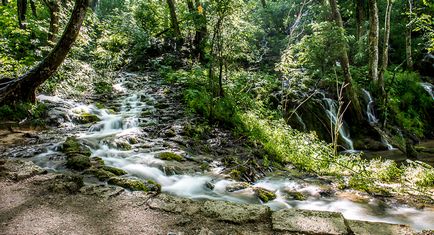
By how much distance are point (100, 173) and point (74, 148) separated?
55.4 inches

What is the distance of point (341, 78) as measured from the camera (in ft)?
39.5

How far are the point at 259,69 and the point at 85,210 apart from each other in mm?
12597

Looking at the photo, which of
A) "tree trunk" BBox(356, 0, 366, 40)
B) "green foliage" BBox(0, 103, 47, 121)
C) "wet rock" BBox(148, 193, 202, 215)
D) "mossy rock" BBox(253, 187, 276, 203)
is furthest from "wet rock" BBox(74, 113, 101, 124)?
"tree trunk" BBox(356, 0, 366, 40)

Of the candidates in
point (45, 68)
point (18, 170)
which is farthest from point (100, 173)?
point (45, 68)

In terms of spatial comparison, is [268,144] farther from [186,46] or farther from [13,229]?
[186,46]

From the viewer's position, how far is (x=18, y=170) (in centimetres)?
381

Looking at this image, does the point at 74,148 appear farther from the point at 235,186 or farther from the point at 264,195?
the point at 264,195

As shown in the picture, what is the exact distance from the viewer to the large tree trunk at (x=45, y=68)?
21.5 feet

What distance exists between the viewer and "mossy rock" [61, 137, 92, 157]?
16.4 feet

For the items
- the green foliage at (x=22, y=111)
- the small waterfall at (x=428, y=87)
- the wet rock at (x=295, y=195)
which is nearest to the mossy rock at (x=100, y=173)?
the wet rock at (x=295, y=195)

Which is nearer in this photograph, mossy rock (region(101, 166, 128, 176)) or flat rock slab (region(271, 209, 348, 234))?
flat rock slab (region(271, 209, 348, 234))

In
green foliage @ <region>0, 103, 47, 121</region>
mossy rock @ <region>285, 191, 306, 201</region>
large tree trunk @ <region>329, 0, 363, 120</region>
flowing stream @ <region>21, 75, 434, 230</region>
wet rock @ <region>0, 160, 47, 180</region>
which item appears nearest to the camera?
wet rock @ <region>0, 160, 47, 180</region>

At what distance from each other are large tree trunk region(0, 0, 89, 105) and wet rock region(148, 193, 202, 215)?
5.06m

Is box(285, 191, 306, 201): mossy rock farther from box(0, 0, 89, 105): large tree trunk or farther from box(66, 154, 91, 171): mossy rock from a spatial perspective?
box(0, 0, 89, 105): large tree trunk
